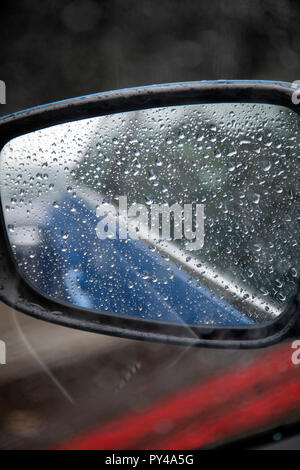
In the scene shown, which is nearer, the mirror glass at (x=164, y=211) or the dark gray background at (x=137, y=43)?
the mirror glass at (x=164, y=211)

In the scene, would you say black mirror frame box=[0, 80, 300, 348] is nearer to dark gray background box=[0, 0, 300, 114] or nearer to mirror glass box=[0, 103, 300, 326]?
mirror glass box=[0, 103, 300, 326]

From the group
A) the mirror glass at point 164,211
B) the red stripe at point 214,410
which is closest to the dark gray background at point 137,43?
the mirror glass at point 164,211

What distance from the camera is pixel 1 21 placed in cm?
941

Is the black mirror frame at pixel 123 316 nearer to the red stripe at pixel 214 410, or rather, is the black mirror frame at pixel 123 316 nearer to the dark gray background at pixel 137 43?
the red stripe at pixel 214 410

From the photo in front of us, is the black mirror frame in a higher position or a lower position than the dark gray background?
lower

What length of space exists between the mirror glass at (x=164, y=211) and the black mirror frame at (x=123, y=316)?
2cm

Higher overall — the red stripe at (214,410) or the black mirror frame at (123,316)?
the black mirror frame at (123,316)

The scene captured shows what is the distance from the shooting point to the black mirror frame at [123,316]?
1058mm

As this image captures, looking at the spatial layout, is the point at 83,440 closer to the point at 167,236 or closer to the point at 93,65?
the point at 167,236

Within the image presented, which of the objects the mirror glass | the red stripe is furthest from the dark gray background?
the red stripe

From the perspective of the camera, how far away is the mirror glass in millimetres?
1108

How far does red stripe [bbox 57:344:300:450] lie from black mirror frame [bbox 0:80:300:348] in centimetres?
10

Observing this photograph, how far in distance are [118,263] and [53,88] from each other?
28.7 ft
